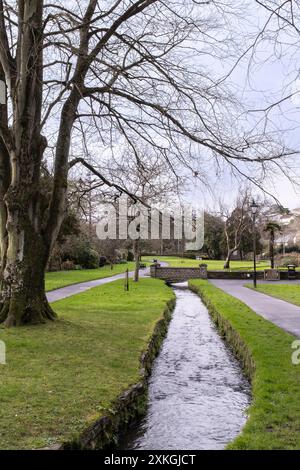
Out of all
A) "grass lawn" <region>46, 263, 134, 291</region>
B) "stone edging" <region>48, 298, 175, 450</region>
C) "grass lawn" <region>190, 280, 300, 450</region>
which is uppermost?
"grass lawn" <region>46, 263, 134, 291</region>

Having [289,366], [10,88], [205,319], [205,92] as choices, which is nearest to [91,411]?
[289,366]

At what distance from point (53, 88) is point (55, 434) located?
31.6ft

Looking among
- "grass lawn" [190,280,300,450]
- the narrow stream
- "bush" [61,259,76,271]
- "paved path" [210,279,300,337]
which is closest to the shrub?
"bush" [61,259,76,271]

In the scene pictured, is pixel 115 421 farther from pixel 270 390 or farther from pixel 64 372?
pixel 270 390

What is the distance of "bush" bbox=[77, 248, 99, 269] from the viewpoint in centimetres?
5204

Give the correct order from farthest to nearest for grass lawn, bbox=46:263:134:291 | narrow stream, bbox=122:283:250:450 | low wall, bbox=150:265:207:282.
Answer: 1. low wall, bbox=150:265:207:282
2. grass lawn, bbox=46:263:134:291
3. narrow stream, bbox=122:283:250:450

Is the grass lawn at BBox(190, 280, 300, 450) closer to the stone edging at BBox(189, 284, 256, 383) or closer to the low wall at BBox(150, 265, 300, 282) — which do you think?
the stone edging at BBox(189, 284, 256, 383)

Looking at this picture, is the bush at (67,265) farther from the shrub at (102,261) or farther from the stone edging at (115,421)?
the stone edging at (115,421)

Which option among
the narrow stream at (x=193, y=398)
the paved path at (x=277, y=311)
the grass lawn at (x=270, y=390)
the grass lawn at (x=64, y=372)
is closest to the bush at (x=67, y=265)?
the paved path at (x=277, y=311)

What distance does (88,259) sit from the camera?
52969mm

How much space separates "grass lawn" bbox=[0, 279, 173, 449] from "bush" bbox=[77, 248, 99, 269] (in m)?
36.7

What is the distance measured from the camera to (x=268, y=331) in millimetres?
12633

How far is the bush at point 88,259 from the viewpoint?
5204 centimetres
